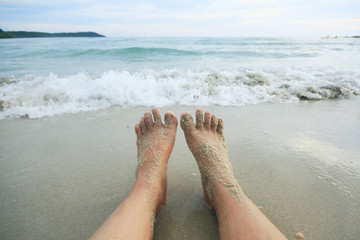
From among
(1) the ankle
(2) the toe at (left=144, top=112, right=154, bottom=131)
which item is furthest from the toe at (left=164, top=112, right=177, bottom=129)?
(1) the ankle

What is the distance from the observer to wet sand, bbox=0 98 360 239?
1.17m

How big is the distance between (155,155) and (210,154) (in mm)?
396

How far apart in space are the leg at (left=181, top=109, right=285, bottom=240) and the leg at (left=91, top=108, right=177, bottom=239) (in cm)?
22

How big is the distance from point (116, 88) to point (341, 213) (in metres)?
3.06

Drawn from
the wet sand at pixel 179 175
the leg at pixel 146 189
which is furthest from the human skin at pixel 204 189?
the wet sand at pixel 179 175

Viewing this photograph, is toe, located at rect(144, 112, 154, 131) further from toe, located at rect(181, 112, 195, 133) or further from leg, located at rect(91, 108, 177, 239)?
toe, located at rect(181, 112, 195, 133)

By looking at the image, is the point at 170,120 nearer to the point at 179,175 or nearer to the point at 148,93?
the point at 179,175

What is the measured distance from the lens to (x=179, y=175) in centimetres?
158

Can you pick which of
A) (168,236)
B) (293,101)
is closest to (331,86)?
(293,101)

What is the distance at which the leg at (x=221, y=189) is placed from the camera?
96cm

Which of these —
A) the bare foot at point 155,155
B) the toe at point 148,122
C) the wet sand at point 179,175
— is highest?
the toe at point 148,122

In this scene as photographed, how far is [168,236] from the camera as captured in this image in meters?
1.10

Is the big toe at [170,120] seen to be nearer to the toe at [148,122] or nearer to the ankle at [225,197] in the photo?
the toe at [148,122]

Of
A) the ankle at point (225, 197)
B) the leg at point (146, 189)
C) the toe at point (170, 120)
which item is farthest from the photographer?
the toe at point (170, 120)
